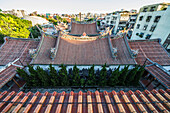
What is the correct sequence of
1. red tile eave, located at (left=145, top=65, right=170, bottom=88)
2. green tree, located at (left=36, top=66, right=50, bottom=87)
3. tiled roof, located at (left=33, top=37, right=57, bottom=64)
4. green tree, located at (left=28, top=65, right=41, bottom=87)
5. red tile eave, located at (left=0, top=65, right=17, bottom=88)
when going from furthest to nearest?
tiled roof, located at (left=33, top=37, right=57, bottom=64) → green tree, located at (left=28, top=65, right=41, bottom=87) → green tree, located at (left=36, top=66, right=50, bottom=87) → red tile eave, located at (left=0, top=65, right=17, bottom=88) → red tile eave, located at (left=145, top=65, right=170, bottom=88)

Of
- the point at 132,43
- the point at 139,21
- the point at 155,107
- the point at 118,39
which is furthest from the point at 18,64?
the point at 139,21

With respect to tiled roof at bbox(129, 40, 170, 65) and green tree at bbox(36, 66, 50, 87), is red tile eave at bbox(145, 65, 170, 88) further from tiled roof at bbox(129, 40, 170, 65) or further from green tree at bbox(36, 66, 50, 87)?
green tree at bbox(36, 66, 50, 87)

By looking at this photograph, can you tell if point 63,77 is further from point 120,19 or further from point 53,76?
point 120,19

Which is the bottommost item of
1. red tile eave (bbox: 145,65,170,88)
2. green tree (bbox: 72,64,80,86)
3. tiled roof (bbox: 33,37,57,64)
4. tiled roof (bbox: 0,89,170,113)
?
green tree (bbox: 72,64,80,86)

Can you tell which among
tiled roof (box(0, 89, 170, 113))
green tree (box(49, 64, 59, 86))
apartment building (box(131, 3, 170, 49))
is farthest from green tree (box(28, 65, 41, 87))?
apartment building (box(131, 3, 170, 49))

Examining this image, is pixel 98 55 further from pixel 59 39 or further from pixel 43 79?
pixel 43 79

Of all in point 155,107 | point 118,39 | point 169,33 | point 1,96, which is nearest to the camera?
point 155,107
